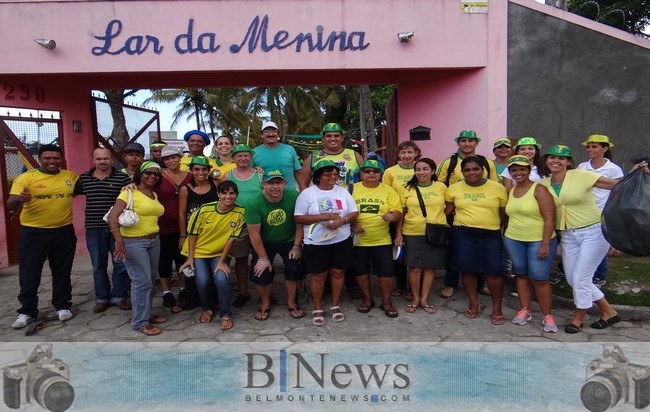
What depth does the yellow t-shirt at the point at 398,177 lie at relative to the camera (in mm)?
4755

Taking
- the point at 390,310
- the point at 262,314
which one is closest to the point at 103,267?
the point at 262,314

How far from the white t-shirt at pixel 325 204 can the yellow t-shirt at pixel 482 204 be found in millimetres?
1077

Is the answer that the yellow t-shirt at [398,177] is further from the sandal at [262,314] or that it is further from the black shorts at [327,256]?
the sandal at [262,314]

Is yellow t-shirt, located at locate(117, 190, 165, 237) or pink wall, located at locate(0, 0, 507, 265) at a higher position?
pink wall, located at locate(0, 0, 507, 265)

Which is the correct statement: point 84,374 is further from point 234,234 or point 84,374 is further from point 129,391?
point 234,234

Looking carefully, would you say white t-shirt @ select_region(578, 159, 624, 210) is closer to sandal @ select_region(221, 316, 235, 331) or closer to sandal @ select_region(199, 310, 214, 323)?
sandal @ select_region(221, 316, 235, 331)

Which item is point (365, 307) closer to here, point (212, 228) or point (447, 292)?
point (447, 292)

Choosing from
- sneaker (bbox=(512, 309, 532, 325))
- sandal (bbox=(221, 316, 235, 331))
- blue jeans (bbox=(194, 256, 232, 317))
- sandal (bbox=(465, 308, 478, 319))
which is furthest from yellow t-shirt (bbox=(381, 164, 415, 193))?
sandal (bbox=(221, 316, 235, 331))

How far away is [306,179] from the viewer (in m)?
5.25

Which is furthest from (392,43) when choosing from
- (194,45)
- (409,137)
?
(194,45)

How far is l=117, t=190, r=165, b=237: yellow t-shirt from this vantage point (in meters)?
4.03

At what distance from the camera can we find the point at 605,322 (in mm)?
4156

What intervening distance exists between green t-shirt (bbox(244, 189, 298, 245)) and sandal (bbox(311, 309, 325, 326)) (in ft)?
2.58

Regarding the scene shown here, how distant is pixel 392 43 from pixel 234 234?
3795 millimetres
